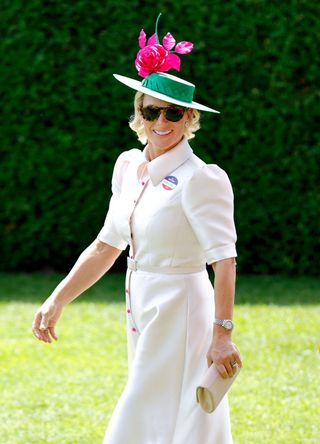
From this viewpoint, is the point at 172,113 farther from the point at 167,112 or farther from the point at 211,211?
the point at 211,211

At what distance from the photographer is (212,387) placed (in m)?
4.17

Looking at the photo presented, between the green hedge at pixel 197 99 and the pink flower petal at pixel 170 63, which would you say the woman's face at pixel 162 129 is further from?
the green hedge at pixel 197 99

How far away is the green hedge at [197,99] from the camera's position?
10.4 meters

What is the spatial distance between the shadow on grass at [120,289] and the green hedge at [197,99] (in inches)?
13.7

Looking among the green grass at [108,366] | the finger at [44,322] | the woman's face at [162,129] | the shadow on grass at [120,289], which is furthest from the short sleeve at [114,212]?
the shadow on grass at [120,289]

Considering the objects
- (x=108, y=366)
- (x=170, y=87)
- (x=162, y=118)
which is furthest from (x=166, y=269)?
(x=108, y=366)

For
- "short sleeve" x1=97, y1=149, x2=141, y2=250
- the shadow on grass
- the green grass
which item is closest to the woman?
"short sleeve" x1=97, y1=149, x2=141, y2=250

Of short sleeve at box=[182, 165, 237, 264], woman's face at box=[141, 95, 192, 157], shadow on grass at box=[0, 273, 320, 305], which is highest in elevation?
woman's face at box=[141, 95, 192, 157]

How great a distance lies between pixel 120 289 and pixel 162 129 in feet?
18.7

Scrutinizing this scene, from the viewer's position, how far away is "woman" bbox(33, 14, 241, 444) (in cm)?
424

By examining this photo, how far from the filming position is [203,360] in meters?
4.39

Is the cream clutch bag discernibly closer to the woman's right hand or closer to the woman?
the woman

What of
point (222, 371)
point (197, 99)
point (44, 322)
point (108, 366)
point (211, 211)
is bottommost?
point (108, 366)

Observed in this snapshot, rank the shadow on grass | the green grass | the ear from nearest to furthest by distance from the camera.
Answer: the ear
the green grass
the shadow on grass
